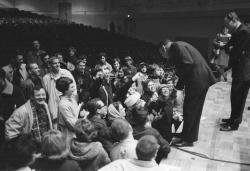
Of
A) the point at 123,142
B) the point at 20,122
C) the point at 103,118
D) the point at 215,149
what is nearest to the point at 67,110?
the point at 20,122

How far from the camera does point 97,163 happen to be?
2.52m

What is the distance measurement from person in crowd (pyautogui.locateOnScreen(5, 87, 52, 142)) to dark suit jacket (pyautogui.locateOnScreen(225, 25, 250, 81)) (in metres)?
2.41

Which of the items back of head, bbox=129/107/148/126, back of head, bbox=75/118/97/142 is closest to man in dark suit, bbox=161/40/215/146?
back of head, bbox=129/107/148/126

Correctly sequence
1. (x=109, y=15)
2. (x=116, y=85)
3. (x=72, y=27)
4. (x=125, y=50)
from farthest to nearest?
(x=109, y=15) → (x=72, y=27) → (x=125, y=50) → (x=116, y=85)

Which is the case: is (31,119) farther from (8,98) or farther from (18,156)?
(18,156)

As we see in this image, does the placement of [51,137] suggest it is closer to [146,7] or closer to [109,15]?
[146,7]

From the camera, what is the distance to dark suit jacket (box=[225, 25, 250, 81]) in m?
3.56

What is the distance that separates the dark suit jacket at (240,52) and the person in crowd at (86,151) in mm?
2145

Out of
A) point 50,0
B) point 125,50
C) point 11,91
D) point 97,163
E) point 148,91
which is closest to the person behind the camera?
point 97,163

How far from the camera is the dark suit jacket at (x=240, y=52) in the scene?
11.7ft

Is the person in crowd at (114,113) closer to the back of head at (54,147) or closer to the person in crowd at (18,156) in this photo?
the back of head at (54,147)

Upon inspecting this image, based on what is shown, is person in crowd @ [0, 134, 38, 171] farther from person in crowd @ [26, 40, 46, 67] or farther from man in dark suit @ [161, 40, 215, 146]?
person in crowd @ [26, 40, 46, 67]

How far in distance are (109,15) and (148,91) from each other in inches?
623

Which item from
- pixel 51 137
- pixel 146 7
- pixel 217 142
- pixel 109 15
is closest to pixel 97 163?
pixel 51 137
